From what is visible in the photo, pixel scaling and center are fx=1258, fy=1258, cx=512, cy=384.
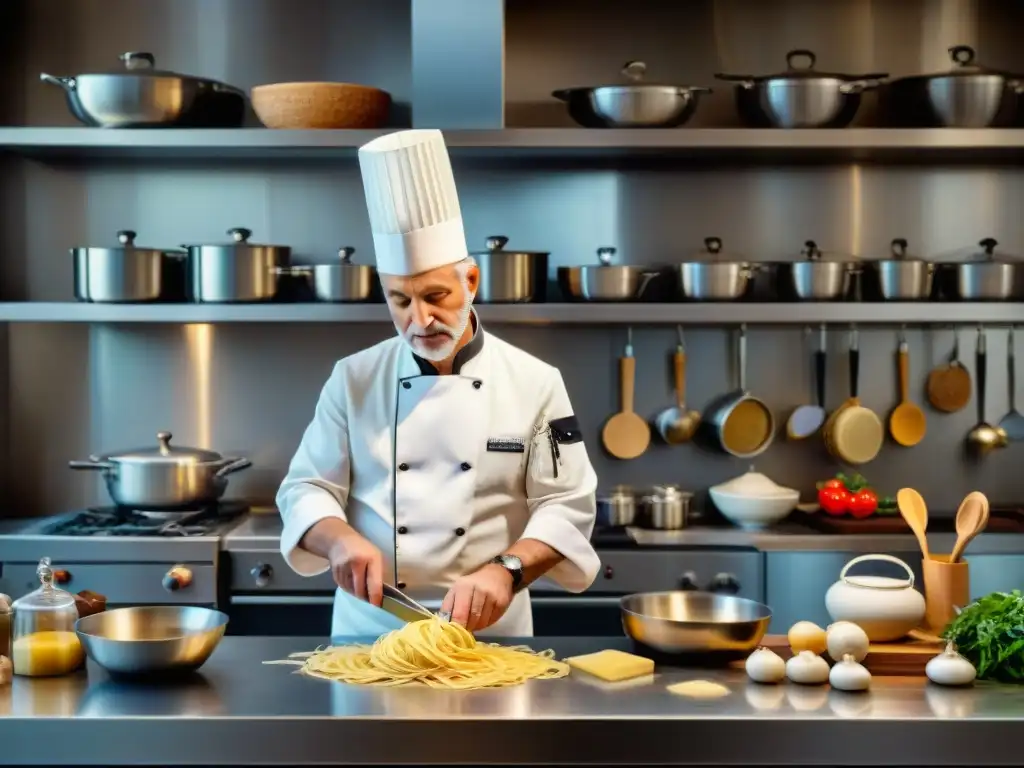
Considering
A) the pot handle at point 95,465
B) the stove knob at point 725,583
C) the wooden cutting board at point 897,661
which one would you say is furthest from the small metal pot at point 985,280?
the pot handle at point 95,465

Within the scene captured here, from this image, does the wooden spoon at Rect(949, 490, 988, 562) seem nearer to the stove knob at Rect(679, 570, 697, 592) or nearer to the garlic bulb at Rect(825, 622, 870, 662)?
the garlic bulb at Rect(825, 622, 870, 662)

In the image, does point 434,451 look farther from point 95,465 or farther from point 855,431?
point 855,431

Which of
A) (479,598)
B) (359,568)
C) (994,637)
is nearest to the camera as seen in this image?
(994,637)

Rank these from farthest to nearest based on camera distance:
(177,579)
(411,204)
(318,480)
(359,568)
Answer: (177,579), (318,480), (411,204), (359,568)

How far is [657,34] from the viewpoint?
14.2 feet

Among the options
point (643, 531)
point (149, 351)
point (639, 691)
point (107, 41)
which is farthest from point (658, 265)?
point (639, 691)

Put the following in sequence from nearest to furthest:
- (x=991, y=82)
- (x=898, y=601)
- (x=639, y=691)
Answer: (x=639, y=691) < (x=898, y=601) < (x=991, y=82)

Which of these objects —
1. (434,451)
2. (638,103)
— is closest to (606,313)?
(638,103)

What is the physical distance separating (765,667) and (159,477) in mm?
2324

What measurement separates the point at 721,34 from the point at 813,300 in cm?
103

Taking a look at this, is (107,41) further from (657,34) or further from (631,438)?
(631,438)

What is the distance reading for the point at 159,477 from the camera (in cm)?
385

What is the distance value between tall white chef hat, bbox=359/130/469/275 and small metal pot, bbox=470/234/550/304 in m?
1.24

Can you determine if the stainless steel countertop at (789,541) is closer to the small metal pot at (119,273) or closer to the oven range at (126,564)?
the oven range at (126,564)
